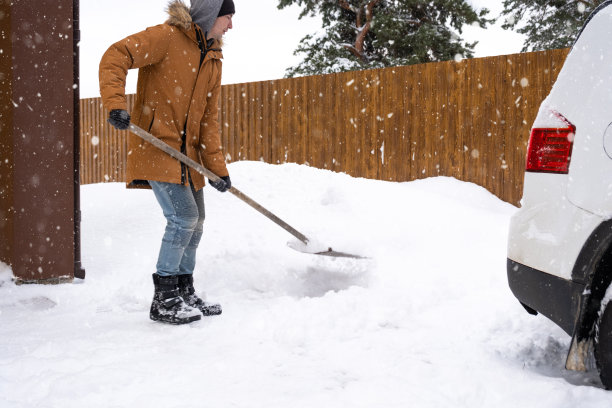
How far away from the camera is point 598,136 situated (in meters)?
2.01

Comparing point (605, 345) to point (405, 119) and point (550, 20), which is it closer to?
point (405, 119)

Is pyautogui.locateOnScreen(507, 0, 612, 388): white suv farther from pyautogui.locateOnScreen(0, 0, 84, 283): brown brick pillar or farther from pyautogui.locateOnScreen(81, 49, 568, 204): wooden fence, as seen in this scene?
pyautogui.locateOnScreen(81, 49, 568, 204): wooden fence

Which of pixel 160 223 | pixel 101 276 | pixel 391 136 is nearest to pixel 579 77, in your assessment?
pixel 101 276

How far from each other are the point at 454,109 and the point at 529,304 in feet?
18.9

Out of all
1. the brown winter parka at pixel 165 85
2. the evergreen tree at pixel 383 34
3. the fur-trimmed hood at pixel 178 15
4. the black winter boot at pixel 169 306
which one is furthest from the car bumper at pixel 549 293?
the evergreen tree at pixel 383 34

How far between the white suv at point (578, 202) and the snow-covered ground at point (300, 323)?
0.99ft

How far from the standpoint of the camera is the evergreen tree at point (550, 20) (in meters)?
13.9

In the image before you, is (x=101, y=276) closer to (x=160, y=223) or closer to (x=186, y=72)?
(x=160, y=223)

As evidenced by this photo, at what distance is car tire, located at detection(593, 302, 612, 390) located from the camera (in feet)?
6.73

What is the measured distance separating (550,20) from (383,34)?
4.46m

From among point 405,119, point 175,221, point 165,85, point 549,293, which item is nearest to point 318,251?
point 175,221

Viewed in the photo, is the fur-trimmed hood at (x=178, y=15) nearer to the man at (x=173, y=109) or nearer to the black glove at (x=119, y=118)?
the man at (x=173, y=109)

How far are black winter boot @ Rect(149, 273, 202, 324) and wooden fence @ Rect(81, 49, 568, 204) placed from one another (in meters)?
5.32

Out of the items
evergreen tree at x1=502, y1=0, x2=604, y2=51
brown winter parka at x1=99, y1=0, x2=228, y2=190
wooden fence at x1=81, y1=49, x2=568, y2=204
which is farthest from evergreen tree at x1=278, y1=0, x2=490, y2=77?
brown winter parka at x1=99, y1=0, x2=228, y2=190
